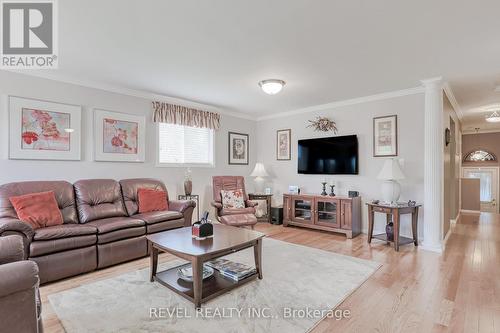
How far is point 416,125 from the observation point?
4168 mm

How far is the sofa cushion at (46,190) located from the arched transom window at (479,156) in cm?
1011

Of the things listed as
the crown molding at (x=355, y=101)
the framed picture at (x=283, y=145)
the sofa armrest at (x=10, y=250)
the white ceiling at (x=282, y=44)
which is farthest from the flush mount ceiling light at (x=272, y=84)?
the sofa armrest at (x=10, y=250)

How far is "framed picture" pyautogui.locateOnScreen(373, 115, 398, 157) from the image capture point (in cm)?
439

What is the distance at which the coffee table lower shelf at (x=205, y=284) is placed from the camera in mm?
2301

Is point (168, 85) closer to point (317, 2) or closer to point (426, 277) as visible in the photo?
point (317, 2)

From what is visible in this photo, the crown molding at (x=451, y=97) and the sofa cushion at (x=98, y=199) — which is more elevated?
the crown molding at (x=451, y=97)

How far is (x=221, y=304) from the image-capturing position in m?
2.24

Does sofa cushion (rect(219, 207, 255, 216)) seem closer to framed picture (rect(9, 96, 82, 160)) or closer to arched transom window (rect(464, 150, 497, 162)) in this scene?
framed picture (rect(9, 96, 82, 160))

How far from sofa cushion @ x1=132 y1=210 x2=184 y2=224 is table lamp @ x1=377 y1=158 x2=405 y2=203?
10.1 ft

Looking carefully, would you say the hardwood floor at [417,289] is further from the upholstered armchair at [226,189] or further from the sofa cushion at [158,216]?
the upholstered armchair at [226,189]

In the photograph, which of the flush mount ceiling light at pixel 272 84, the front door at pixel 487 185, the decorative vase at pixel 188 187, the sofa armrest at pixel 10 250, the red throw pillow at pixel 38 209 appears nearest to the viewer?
the sofa armrest at pixel 10 250

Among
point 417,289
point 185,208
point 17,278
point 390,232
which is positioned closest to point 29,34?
point 17,278

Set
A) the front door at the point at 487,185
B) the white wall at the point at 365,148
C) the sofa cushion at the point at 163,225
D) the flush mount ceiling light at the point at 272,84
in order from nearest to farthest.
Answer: the sofa cushion at the point at 163,225, the flush mount ceiling light at the point at 272,84, the white wall at the point at 365,148, the front door at the point at 487,185

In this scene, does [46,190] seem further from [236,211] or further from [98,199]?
[236,211]
